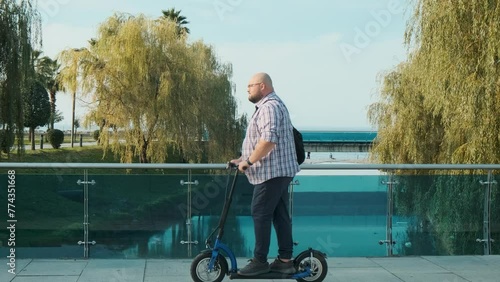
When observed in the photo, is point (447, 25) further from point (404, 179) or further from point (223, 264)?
point (223, 264)

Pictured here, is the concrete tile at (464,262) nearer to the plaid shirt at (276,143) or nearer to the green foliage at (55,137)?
the plaid shirt at (276,143)

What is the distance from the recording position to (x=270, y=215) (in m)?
5.22

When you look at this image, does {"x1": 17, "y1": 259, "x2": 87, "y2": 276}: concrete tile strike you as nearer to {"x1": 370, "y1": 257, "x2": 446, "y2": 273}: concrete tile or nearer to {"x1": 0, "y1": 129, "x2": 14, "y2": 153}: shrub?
{"x1": 370, "y1": 257, "x2": 446, "y2": 273}: concrete tile

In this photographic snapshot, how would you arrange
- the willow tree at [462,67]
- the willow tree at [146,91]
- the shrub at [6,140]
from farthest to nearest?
1. the willow tree at [146,91]
2. the shrub at [6,140]
3. the willow tree at [462,67]

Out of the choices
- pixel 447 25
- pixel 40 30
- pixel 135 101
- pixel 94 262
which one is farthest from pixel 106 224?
pixel 135 101

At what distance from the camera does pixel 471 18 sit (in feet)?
37.5

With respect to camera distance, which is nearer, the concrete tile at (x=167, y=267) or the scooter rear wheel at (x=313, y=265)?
the scooter rear wheel at (x=313, y=265)

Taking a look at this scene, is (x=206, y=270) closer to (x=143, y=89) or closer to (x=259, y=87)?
(x=259, y=87)

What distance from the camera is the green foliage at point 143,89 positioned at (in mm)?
27531

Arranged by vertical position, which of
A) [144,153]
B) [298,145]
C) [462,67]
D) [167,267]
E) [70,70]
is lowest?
[167,267]

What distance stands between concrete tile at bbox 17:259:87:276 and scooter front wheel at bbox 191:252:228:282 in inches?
43.6

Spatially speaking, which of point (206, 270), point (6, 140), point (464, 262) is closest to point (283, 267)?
point (206, 270)

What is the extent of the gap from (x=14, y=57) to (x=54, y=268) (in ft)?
44.5

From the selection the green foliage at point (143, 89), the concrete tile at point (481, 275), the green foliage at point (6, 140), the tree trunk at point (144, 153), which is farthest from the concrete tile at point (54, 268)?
the tree trunk at point (144, 153)
